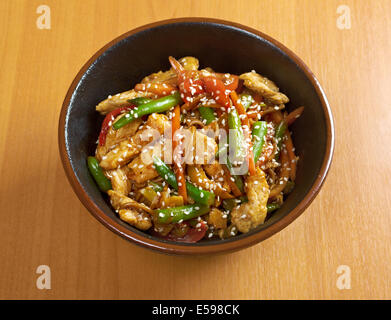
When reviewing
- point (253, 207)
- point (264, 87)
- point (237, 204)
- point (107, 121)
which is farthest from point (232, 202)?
point (107, 121)

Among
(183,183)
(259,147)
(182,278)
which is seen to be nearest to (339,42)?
(259,147)

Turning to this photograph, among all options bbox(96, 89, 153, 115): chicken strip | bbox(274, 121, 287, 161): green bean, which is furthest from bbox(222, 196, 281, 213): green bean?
bbox(96, 89, 153, 115): chicken strip

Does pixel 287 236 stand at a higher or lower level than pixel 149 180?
lower

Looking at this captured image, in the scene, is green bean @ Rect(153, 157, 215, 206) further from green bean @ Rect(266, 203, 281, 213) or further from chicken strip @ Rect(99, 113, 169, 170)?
green bean @ Rect(266, 203, 281, 213)

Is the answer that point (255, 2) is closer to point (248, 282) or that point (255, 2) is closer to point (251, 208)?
point (251, 208)

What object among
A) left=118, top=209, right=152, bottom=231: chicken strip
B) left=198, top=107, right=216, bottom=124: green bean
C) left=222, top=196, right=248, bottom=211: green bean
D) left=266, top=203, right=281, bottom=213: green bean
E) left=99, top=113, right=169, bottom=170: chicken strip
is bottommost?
left=118, top=209, right=152, bottom=231: chicken strip
